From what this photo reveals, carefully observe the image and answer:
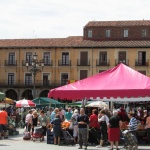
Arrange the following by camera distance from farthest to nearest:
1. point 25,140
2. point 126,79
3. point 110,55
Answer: point 110,55
point 25,140
point 126,79

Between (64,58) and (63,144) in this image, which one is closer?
(63,144)

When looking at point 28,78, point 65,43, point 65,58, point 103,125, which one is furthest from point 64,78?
point 103,125

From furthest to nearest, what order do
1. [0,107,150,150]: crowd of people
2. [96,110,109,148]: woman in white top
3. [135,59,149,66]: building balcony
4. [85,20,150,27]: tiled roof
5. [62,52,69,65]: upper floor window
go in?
[85,20,150,27]: tiled roof, [62,52,69,65]: upper floor window, [135,59,149,66]: building balcony, [96,110,109,148]: woman in white top, [0,107,150,150]: crowd of people

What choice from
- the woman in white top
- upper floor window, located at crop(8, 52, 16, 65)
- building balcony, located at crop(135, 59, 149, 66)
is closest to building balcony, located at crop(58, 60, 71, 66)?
upper floor window, located at crop(8, 52, 16, 65)

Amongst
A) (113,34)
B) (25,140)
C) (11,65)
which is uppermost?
(113,34)

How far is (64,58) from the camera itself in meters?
63.5

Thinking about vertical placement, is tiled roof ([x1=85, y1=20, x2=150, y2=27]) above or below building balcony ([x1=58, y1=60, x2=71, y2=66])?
above

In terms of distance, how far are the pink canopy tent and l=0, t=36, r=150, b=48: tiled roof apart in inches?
1651

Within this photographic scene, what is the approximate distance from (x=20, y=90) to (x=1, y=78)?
3078 millimetres

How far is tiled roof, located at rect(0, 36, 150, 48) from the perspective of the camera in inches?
2459

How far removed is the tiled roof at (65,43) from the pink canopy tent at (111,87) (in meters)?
41.9

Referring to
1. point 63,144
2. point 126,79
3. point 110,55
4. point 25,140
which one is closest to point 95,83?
point 126,79

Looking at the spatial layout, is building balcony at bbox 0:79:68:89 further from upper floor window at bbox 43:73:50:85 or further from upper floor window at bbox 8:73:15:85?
upper floor window at bbox 8:73:15:85

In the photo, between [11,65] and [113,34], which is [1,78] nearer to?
[11,65]
